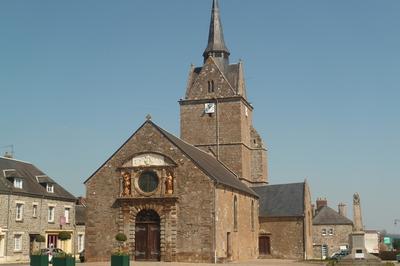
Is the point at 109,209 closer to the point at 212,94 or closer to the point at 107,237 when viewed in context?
the point at 107,237

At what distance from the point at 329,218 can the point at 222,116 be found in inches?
781

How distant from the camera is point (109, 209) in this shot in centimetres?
3859

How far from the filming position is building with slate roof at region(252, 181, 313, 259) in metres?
48.3

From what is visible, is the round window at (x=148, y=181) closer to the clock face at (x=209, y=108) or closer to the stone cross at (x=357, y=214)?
the stone cross at (x=357, y=214)

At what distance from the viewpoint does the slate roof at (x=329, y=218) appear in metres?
63.0

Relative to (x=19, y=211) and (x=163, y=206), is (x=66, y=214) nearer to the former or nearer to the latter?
(x=19, y=211)

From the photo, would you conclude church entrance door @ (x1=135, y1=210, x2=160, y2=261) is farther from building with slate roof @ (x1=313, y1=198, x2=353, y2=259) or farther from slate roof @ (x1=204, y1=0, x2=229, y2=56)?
A: building with slate roof @ (x1=313, y1=198, x2=353, y2=259)

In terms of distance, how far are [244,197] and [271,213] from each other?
223 inches

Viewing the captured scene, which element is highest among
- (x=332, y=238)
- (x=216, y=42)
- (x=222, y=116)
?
(x=216, y=42)

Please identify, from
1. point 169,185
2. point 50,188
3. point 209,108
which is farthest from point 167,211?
point 209,108

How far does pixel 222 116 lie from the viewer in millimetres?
52906

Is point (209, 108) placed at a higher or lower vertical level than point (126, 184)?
higher

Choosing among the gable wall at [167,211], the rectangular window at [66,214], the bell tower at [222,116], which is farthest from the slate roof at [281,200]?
the rectangular window at [66,214]

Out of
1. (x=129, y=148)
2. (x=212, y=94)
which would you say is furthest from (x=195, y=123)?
(x=129, y=148)
